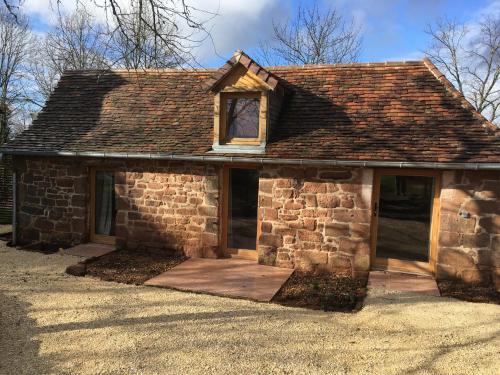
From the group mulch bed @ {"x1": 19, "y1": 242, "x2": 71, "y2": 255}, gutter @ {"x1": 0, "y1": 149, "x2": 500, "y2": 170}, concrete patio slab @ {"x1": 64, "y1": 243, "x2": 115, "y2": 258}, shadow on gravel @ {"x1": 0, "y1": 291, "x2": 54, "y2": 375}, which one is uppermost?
gutter @ {"x1": 0, "y1": 149, "x2": 500, "y2": 170}

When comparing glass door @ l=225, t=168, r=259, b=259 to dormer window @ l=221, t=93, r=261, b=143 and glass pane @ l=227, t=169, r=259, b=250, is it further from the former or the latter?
dormer window @ l=221, t=93, r=261, b=143

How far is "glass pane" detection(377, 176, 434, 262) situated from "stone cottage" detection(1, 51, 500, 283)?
2 cm

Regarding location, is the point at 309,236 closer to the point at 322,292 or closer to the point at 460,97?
the point at 322,292

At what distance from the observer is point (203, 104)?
10.3m

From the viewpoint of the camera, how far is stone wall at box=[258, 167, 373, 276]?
26.1 ft

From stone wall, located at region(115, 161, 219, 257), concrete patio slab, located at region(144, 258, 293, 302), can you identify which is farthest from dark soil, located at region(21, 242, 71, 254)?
concrete patio slab, located at region(144, 258, 293, 302)

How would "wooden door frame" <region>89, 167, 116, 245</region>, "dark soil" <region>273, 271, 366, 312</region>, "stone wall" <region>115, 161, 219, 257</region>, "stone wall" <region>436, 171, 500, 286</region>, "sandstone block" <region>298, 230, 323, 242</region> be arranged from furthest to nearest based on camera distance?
"wooden door frame" <region>89, 167, 116, 245</region> < "stone wall" <region>115, 161, 219, 257</region> < "sandstone block" <region>298, 230, 323, 242</region> < "stone wall" <region>436, 171, 500, 286</region> < "dark soil" <region>273, 271, 366, 312</region>

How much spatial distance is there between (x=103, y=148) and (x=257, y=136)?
359 centimetres

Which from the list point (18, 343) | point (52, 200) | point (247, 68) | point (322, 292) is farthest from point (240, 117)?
point (18, 343)

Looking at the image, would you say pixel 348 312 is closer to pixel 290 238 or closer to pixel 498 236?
pixel 290 238

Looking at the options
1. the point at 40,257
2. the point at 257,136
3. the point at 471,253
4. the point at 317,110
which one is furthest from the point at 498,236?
the point at 40,257

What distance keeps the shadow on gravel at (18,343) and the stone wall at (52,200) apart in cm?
397

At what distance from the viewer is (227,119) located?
9039 millimetres

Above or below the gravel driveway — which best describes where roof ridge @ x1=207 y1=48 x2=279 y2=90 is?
above
